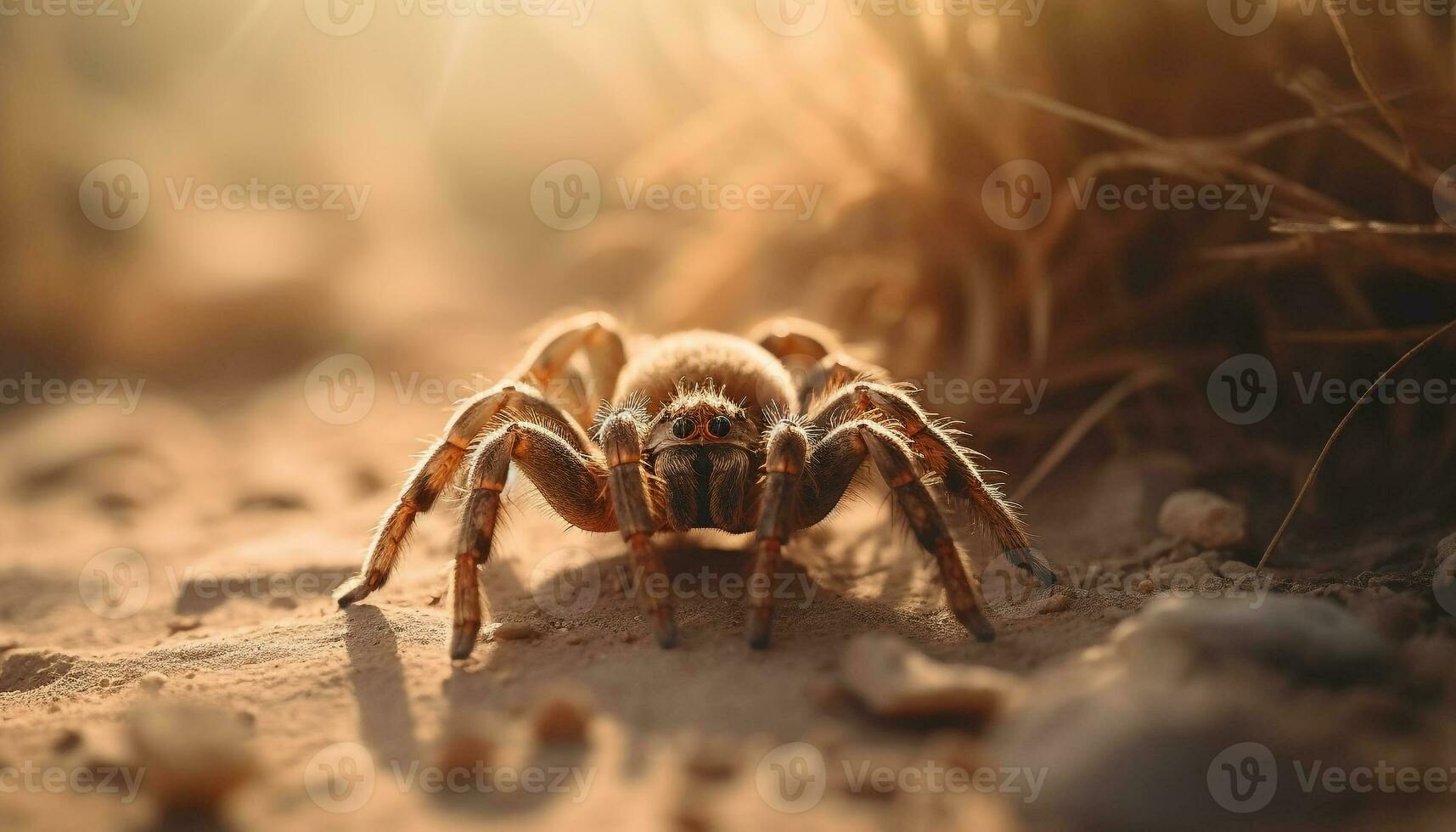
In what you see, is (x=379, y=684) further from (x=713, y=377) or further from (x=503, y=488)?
(x=713, y=377)

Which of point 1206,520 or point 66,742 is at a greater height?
point 1206,520

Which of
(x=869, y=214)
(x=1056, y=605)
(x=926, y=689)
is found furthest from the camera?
(x=869, y=214)

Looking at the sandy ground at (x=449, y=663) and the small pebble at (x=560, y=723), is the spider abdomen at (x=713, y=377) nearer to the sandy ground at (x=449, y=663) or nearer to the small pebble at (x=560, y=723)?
the sandy ground at (x=449, y=663)

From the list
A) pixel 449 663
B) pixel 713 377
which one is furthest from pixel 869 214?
pixel 449 663

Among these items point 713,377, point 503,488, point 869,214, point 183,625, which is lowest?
point 183,625

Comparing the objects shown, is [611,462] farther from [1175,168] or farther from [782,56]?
[782,56]

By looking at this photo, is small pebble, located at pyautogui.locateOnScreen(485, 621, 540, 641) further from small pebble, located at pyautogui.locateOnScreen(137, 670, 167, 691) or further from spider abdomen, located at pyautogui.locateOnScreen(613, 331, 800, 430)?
spider abdomen, located at pyautogui.locateOnScreen(613, 331, 800, 430)

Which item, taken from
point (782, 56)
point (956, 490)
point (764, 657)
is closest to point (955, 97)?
point (782, 56)

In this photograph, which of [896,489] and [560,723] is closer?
[560,723]
